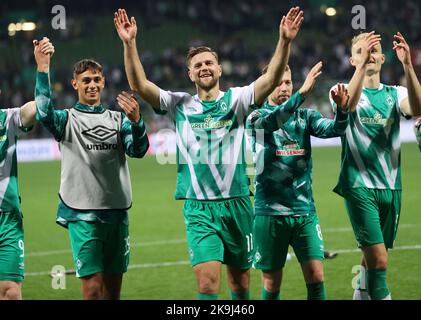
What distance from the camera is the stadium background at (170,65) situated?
479 inches

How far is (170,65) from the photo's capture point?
1239 inches

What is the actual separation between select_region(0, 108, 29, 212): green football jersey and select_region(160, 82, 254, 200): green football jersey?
1.24m

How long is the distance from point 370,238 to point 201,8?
96.7 feet

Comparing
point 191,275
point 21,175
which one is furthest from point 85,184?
point 21,175

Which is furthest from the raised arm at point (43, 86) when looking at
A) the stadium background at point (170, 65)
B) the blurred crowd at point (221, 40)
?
the blurred crowd at point (221, 40)

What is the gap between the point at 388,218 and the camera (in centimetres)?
698

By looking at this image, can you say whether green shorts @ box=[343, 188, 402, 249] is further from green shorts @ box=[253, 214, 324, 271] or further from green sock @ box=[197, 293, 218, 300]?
green sock @ box=[197, 293, 218, 300]

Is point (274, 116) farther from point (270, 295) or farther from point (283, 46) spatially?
point (270, 295)

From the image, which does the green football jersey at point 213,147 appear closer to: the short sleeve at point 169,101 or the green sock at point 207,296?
the short sleeve at point 169,101

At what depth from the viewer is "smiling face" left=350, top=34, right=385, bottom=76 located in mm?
Result: 6844

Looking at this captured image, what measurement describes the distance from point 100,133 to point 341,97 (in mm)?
1920

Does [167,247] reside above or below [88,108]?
below

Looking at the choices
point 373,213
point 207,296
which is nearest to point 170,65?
point 373,213
